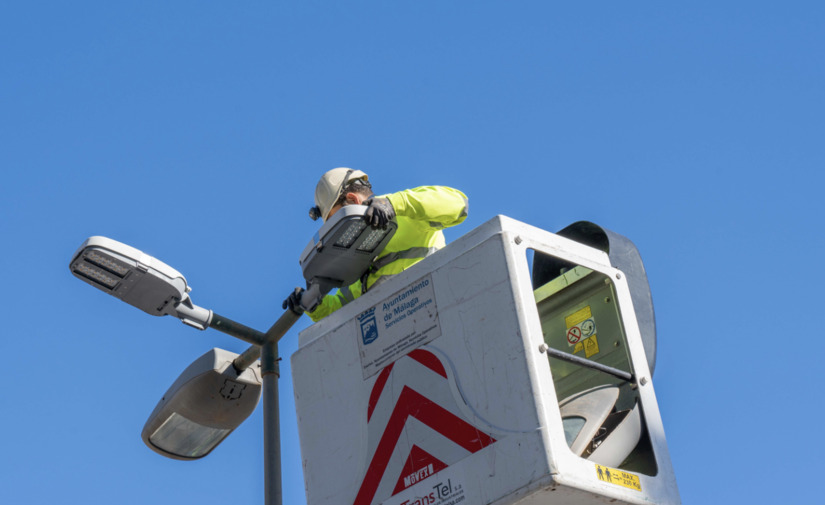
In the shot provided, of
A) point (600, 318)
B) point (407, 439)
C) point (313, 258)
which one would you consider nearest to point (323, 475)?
point (407, 439)

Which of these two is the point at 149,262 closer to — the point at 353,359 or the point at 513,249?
the point at 353,359

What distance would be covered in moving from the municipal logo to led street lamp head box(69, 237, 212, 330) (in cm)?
151

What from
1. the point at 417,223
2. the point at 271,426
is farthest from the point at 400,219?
the point at 271,426

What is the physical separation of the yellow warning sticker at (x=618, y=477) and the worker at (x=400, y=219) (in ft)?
5.02

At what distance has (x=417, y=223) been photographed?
6.59 m

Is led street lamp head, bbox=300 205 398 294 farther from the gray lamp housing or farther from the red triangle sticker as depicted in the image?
the gray lamp housing

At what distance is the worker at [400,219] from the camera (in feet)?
20.8

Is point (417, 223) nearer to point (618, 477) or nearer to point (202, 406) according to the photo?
point (618, 477)

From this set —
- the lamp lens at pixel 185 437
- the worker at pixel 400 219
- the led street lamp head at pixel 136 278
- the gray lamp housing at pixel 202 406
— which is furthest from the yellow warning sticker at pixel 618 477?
the lamp lens at pixel 185 437

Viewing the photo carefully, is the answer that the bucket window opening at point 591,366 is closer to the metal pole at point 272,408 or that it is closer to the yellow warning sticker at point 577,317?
the yellow warning sticker at point 577,317

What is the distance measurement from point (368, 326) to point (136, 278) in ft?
5.30

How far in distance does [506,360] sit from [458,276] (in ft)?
1.66

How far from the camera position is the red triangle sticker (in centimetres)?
561

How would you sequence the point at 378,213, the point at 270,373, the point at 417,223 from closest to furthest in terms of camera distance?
the point at 378,213 → the point at 417,223 → the point at 270,373
